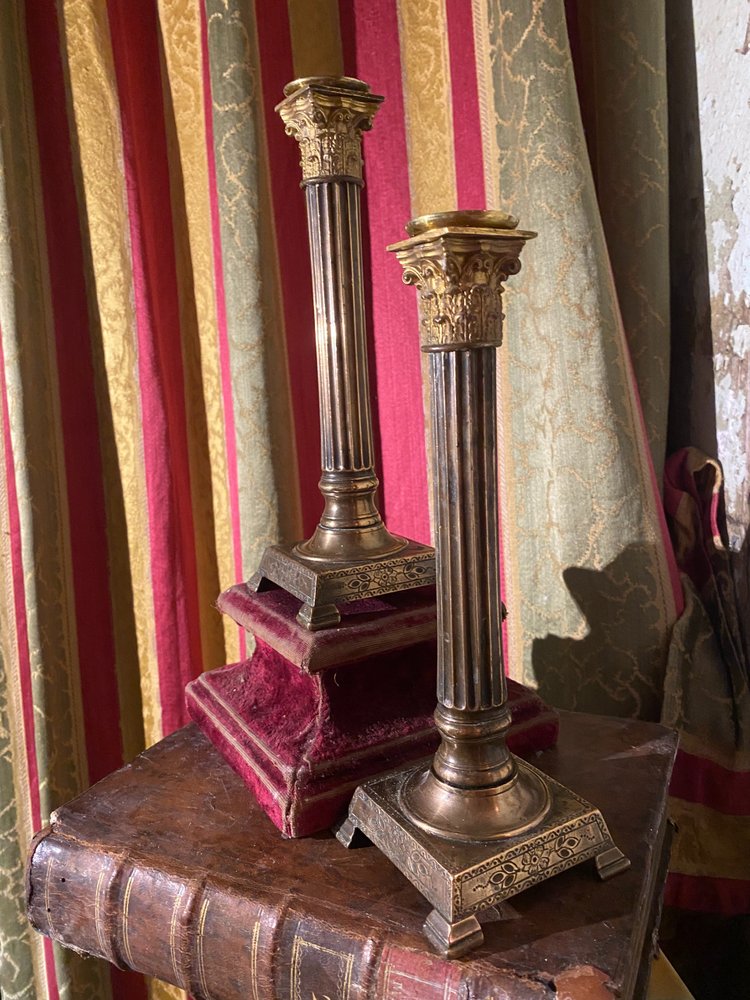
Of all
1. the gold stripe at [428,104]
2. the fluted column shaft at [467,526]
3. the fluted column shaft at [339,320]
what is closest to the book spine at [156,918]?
the fluted column shaft at [467,526]

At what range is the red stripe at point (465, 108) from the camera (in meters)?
1.09

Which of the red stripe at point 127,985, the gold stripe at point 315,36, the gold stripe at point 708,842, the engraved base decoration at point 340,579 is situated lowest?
the red stripe at point 127,985

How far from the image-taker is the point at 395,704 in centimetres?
83

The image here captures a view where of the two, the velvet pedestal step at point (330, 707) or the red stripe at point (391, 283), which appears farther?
the red stripe at point (391, 283)

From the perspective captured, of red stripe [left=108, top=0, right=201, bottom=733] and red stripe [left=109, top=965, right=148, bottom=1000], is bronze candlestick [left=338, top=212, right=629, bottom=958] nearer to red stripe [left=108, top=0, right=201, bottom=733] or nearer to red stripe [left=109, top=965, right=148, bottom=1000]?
red stripe [left=108, top=0, right=201, bottom=733]

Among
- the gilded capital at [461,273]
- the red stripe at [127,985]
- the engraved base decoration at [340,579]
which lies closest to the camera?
the gilded capital at [461,273]

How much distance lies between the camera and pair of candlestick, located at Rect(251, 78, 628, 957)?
596 millimetres

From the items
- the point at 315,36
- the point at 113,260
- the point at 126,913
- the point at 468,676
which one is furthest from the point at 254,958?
the point at 315,36

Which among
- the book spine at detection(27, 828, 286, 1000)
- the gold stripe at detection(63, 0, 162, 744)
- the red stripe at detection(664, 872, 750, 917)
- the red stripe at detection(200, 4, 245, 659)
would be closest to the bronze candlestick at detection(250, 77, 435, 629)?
the book spine at detection(27, 828, 286, 1000)

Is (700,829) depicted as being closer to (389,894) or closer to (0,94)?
Answer: (389,894)

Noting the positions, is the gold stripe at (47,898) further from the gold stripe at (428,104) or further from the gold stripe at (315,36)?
the gold stripe at (315,36)

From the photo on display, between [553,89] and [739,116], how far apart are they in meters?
0.24

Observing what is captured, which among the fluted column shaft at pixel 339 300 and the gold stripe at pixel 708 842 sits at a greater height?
the fluted column shaft at pixel 339 300

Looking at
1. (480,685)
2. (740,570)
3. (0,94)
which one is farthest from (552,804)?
(0,94)
